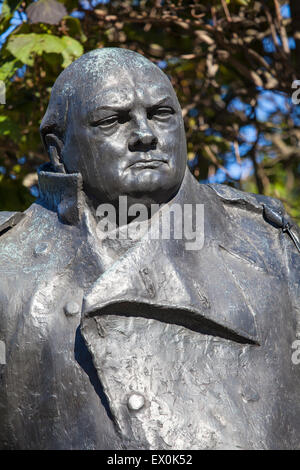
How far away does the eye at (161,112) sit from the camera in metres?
3.49

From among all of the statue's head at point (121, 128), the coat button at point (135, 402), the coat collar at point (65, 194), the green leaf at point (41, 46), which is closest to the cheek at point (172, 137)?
the statue's head at point (121, 128)

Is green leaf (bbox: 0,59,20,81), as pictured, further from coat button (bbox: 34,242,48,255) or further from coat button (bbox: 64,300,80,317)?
coat button (bbox: 64,300,80,317)

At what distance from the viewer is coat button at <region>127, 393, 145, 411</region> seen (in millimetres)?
3199

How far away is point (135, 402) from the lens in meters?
3.20

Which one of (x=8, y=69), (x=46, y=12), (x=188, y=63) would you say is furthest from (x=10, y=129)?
(x=188, y=63)

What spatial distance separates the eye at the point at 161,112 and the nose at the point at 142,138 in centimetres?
7

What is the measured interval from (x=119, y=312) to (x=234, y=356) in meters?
0.44

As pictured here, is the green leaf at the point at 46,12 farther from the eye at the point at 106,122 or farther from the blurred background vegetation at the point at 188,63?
the eye at the point at 106,122

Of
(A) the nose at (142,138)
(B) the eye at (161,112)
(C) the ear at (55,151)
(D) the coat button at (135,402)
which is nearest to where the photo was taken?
(D) the coat button at (135,402)

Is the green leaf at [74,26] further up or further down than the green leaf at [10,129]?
further up

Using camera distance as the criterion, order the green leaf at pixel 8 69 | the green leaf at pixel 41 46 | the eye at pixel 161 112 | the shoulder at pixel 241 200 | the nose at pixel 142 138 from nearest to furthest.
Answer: the nose at pixel 142 138
the eye at pixel 161 112
the shoulder at pixel 241 200
the green leaf at pixel 41 46
the green leaf at pixel 8 69

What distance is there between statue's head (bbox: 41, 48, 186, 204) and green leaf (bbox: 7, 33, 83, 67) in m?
1.50

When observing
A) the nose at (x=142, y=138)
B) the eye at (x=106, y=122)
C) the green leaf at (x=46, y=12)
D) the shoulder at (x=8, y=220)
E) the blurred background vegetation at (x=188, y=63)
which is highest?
the eye at (x=106, y=122)

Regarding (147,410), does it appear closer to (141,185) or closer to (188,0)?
(141,185)
